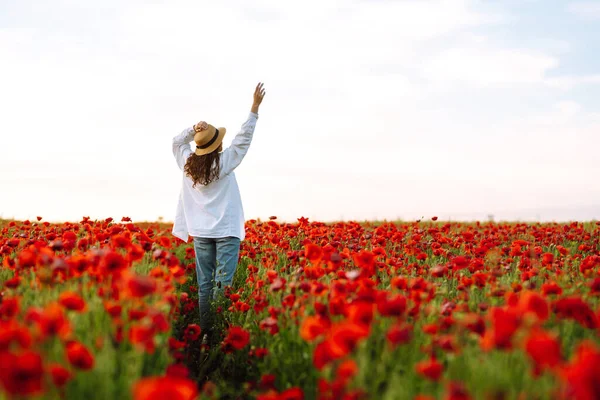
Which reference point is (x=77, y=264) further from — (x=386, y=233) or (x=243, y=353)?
(x=386, y=233)

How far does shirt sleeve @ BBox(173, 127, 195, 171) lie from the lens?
25.5 feet

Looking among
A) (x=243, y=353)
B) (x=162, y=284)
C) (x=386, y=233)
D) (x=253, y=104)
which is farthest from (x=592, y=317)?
(x=386, y=233)

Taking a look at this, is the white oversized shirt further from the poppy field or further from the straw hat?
the poppy field

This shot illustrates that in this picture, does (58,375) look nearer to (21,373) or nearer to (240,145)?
(21,373)

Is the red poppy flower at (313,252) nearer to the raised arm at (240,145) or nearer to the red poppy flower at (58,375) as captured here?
the red poppy flower at (58,375)

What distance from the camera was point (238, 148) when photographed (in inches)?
291

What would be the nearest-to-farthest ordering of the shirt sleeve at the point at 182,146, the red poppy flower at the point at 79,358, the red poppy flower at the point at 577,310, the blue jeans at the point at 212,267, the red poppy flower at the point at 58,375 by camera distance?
the red poppy flower at the point at 58,375
the red poppy flower at the point at 79,358
the red poppy flower at the point at 577,310
the blue jeans at the point at 212,267
the shirt sleeve at the point at 182,146

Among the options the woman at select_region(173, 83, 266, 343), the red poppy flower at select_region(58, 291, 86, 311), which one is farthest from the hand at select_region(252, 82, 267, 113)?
the red poppy flower at select_region(58, 291, 86, 311)

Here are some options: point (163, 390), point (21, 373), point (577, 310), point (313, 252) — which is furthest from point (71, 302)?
point (577, 310)

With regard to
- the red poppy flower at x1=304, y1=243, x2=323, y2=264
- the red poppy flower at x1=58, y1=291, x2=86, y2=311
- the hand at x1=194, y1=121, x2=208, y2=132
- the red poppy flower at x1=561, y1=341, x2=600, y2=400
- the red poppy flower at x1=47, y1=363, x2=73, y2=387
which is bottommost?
the red poppy flower at x1=47, y1=363, x2=73, y2=387

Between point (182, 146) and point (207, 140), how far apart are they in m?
0.77

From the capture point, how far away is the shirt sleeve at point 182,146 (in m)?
7.76

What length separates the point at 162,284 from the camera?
4.39 meters

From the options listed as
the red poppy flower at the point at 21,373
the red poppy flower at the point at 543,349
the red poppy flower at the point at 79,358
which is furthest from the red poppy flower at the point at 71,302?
the red poppy flower at the point at 543,349
